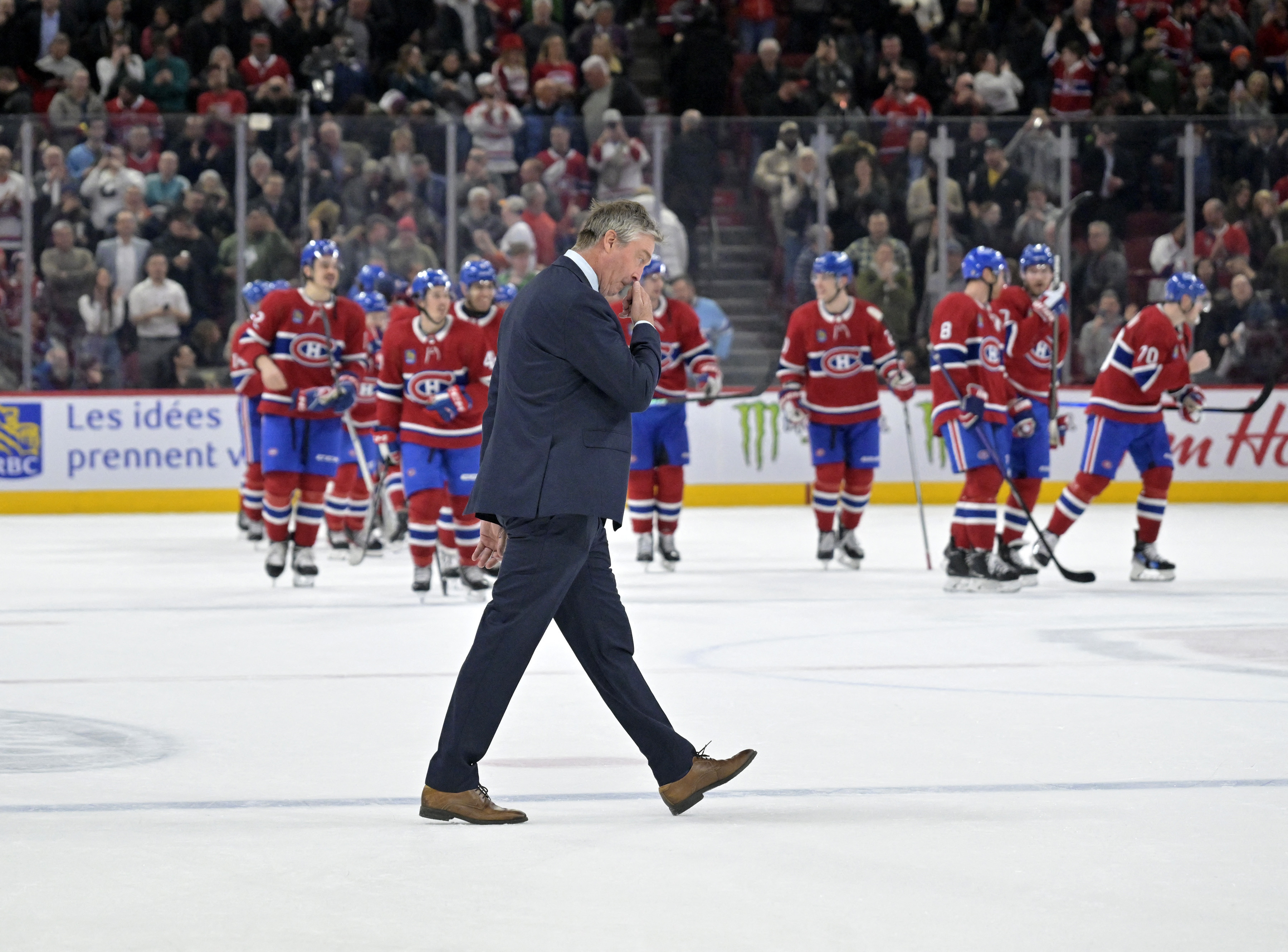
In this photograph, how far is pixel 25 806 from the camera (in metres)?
3.93

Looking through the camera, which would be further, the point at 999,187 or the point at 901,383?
the point at 999,187

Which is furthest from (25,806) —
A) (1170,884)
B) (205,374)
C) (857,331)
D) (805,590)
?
(205,374)

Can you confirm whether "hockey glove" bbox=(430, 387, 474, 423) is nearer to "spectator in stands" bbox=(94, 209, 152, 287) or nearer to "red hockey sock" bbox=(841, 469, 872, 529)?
"red hockey sock" bbox=(841, 469, 872, 529)

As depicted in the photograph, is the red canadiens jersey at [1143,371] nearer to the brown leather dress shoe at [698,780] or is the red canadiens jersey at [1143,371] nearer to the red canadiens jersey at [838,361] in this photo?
the red canadiens jersey at [838,361]

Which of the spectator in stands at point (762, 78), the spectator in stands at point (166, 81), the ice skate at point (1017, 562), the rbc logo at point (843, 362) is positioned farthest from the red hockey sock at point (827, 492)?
the spectator in stands at point (166, 81)

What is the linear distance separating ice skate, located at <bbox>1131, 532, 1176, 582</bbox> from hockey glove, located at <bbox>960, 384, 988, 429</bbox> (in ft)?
3.67

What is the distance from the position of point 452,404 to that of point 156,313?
580 centimetres

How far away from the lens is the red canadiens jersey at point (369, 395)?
409 inches

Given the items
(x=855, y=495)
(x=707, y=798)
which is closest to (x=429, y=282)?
(x=855, y=495)

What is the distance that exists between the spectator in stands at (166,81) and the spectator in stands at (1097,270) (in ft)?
22.4

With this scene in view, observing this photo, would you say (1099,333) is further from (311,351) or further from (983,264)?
(311,351)

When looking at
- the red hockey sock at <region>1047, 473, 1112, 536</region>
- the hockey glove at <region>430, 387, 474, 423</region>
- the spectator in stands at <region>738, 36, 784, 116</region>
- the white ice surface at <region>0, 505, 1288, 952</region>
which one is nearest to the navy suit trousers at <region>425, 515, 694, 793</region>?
the white ice surface at <region>0, 505, 1288, 952</region>

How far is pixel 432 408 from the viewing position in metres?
8.17

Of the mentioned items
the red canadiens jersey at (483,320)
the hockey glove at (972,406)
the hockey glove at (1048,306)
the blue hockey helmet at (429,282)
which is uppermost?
the blue hockey helmet at (429,282)
